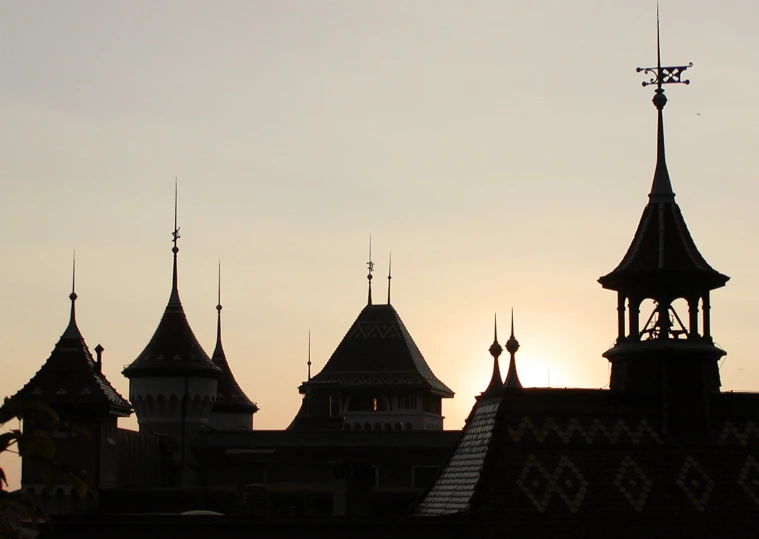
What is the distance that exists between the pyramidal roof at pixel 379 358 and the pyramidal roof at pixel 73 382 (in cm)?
2943

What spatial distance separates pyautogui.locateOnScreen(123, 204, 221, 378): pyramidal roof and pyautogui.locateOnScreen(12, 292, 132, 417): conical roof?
1060 cm

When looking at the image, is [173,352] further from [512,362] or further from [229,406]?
[512,362]

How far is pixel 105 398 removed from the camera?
53.8 m

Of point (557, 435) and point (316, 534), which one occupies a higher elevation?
point (557, 435)

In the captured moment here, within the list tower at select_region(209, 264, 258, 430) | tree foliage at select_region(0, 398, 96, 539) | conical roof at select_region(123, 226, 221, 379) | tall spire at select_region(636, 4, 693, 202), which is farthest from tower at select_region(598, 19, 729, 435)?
tower at select_region(209, 264, 258, 430)

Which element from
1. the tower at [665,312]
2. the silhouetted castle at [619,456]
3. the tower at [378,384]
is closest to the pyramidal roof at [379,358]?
the tower at [378,384]

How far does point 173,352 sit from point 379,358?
22.4 m

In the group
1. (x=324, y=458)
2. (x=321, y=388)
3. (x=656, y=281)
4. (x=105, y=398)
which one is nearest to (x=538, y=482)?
(x=656, y=281)

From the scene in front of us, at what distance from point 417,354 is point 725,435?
186 feet

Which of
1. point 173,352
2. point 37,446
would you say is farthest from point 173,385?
point 37,446

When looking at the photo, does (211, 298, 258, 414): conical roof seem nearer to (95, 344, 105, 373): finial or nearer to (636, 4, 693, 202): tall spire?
(95, 344, 105, 373): finial

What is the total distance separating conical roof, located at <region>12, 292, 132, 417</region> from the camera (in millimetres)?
53625

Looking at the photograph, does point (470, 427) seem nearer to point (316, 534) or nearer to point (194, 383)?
point (316, 534)

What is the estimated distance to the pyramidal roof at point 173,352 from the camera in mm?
66812
